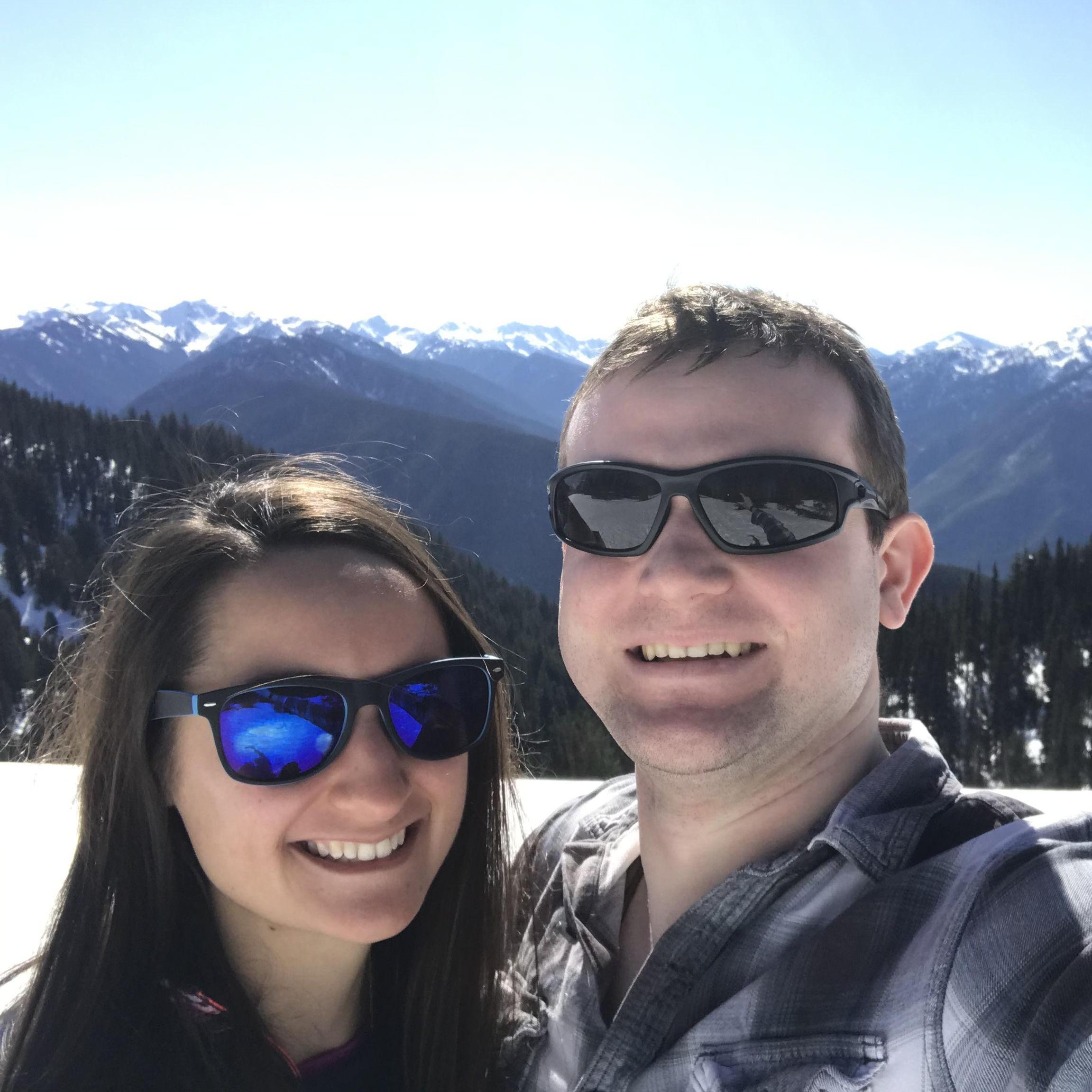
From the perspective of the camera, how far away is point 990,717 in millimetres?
36406

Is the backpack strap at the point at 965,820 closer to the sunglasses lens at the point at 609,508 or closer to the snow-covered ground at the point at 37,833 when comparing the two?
the sunglasses lens at the point at 609,508

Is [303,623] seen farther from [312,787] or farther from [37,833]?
[37,833]

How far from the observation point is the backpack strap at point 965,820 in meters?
1.56

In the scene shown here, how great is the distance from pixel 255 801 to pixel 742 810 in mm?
921

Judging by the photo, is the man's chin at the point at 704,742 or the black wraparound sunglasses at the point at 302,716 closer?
the black wraparound sunglasses at the point at 302,716

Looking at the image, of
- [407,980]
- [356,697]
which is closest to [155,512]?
[356,697]

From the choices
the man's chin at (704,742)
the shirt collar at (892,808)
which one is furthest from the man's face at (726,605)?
the shirt collar at (892,808)

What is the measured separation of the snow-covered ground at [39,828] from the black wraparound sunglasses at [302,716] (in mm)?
577

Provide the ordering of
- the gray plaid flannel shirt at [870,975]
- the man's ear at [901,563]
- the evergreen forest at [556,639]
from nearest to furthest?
the gray plaid flannel shirt at [870,975] → the man's ear at [901,563] → the evergreen forest at [556,639]

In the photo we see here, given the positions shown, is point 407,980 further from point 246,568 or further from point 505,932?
point 246,568

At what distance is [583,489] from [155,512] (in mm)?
923

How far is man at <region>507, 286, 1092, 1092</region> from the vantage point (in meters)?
1.32

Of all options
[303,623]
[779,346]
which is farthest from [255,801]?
[779,346]

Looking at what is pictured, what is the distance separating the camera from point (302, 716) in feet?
5.34
